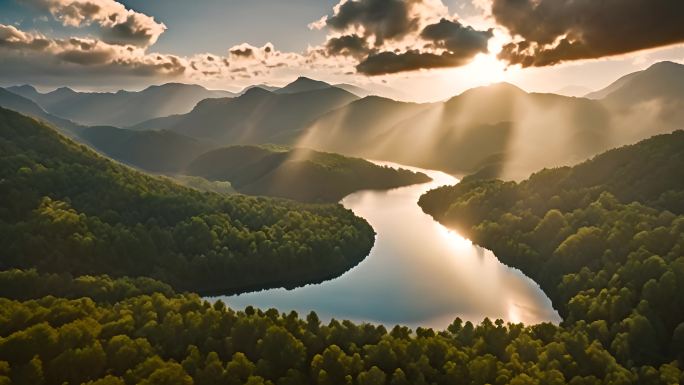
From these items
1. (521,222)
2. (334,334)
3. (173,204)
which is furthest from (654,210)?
(173,204)

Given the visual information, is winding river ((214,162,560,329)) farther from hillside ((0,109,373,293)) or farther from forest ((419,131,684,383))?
hillside ((0,109,373,293))

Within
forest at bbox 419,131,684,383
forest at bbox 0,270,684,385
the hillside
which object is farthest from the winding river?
forest at bbox 0,270,684,385

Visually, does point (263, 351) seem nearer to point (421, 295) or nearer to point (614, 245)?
point (421, 295)

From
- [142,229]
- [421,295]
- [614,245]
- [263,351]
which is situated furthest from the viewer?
[142,229]

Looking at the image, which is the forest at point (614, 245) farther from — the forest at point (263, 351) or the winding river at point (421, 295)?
the winding river at point (421, 295)

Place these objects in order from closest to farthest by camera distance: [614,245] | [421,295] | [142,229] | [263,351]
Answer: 1. [263,351]
2. [614,245]
3. [421,295]
4. [142,229]

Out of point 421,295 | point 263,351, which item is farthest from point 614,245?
point 263,351
